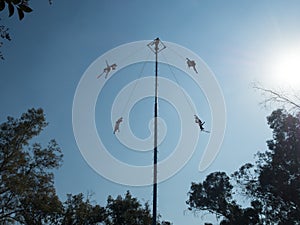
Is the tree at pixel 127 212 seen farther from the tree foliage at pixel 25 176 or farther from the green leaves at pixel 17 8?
the green leaves at pixel 17 8

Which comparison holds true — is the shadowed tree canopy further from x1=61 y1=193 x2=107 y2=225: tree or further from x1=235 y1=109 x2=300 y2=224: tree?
x1=61 y1=193 x2=107 y2=225: tree

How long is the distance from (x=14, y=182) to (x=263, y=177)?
15.0 metres

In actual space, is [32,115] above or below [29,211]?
above

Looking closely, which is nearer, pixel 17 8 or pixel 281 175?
pixel 17 8

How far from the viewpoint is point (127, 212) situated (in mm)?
31281

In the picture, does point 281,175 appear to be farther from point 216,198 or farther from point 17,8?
point 17,8

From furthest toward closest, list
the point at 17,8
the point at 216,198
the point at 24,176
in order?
the point at 216,198 < the point at 24,176 < the point at 17,8

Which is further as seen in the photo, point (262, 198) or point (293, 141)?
point (262, 198)

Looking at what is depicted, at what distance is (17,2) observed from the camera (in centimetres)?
223

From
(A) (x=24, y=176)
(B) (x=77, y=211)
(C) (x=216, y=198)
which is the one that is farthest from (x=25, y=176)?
(C) (x=216, y=198)

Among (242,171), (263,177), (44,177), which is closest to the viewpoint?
(44,177)

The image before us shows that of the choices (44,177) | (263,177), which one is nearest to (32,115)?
(44,177)

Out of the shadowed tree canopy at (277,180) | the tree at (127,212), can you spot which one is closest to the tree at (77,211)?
the tree at (127,212)

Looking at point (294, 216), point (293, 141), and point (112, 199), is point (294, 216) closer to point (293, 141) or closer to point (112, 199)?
point (293, 141)
